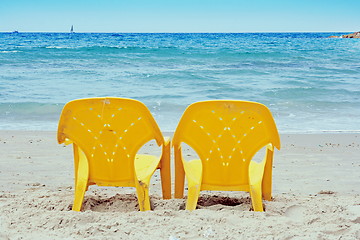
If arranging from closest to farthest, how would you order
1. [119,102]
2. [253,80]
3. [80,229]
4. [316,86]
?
[80,229] < [119,102] < [316,86] < [253,80]

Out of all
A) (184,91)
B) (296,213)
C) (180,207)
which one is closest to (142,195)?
(180,207)

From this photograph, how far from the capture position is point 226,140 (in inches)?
123

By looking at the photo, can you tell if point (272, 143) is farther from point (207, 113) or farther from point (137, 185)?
point (137, 185)

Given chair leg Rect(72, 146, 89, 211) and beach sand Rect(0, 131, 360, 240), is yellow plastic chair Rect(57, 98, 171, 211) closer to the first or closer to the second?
chair leg Rect(72, 146, 89, 211)

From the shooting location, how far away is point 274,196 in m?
3.83

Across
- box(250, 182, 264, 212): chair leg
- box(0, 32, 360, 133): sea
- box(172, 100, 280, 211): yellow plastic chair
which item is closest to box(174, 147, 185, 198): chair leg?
box(172, 100, 280, 211): yellow plastic chair

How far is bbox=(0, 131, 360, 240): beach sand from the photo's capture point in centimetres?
269

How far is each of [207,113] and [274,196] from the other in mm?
1182

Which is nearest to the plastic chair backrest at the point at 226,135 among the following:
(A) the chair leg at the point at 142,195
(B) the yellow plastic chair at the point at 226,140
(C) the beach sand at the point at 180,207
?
(B) the yellow plastic chair at the point at 226,140

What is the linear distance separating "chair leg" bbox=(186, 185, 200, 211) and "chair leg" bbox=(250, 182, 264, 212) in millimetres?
382

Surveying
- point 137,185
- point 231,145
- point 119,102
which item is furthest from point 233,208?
point 119,102

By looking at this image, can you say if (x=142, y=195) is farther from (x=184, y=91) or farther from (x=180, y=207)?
(x=184, y=91)

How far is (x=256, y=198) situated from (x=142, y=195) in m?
0.80

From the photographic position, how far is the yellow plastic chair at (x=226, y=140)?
305cm
